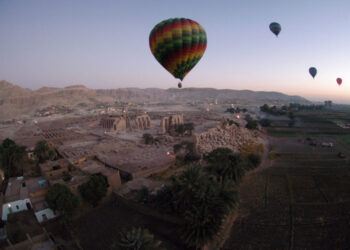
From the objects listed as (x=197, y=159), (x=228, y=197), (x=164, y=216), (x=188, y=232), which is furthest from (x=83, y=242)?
(x=197, y=159)

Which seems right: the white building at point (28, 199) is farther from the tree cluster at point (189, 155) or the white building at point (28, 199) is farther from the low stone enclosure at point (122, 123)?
the low stone enclosure at point (122, 123)

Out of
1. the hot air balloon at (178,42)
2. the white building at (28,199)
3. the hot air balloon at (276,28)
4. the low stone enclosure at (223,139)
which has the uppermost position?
the hot air balloon at (276,28)

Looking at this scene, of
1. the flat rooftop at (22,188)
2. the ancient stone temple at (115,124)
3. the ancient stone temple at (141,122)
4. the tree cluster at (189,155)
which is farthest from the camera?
the ancient stone temple at (141,122)

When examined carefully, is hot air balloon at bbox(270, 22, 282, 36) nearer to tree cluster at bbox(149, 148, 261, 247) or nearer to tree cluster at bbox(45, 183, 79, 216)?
tree cluster at bbox(149, 148, 261, 247)

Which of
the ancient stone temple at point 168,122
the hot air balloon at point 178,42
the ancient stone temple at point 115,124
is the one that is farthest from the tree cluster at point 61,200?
the ancient stone temple at point 115,124

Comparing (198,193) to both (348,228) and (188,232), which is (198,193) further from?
(348,228)
